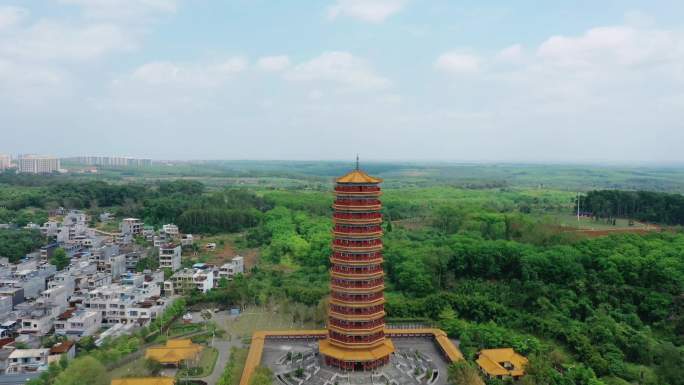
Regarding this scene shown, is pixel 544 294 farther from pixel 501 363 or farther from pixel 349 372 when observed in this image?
pixel 349 372

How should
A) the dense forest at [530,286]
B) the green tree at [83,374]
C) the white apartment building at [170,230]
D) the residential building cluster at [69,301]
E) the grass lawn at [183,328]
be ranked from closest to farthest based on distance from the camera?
the green tree at [83,374] → the dense forest at [530,286] → the residential building cluster at [69,301] → the grass lawn at [183,328] → the white apartment building at [170,230]

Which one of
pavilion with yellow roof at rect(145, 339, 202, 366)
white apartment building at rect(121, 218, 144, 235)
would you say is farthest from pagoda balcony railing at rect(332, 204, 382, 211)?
white apartment building at rect(121, 218, 144, 235)

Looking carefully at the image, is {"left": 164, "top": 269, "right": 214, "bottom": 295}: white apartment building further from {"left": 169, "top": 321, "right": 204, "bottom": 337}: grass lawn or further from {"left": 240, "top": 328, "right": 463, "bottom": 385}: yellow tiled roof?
{"left": 240, "top": 328, "right": 463, "bottom": 385}: yellow tiled roof

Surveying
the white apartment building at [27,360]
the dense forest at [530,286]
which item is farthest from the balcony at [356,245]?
the white apartment building at [27,360]

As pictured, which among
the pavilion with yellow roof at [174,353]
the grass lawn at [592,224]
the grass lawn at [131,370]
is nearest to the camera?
the grass lawn at [131,370]

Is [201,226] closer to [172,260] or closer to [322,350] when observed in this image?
[172,260]

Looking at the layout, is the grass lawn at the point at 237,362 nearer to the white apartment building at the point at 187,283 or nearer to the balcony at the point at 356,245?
the balcony at the point at 356,245

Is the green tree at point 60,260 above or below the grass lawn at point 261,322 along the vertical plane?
above
